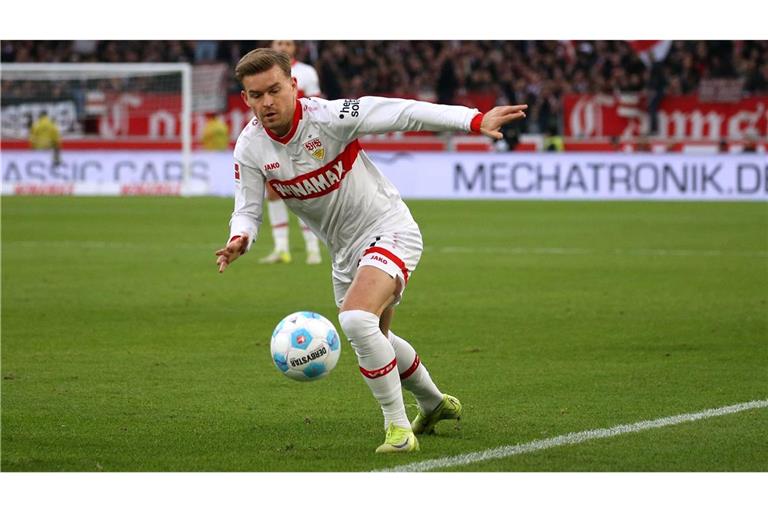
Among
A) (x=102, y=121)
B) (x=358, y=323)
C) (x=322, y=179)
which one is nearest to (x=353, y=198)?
(x=322, y=179)

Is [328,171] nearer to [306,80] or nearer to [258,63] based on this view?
[258,63]

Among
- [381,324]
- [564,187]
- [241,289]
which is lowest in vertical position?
[564,187]

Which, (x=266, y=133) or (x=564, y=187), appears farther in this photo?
(x=564, y=187)

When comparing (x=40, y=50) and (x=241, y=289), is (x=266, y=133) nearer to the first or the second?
(x=241, y=289)

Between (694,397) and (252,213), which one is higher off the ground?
(252,213)

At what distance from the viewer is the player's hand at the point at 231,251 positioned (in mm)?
6160

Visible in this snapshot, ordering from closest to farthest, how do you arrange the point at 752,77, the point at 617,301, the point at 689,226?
the point at 617,301
the point at 689,226
the point at 752,77

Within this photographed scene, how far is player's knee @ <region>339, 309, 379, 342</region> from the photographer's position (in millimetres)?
5991

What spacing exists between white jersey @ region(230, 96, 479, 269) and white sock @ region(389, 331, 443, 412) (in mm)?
521

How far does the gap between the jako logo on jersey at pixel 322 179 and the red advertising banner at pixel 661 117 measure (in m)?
31.2

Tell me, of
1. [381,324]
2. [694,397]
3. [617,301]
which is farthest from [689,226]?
[381,324]

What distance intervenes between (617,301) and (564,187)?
56.4 feet

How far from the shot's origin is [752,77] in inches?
1417

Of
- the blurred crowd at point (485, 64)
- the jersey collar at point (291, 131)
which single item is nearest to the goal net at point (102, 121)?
the blurred crowd at point (485, 64)
